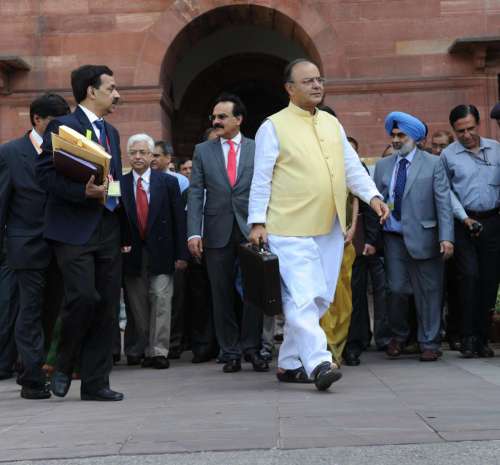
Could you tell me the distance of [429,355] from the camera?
29.8 feet

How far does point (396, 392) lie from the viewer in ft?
21.6

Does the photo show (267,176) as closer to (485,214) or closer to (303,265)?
(303,265)

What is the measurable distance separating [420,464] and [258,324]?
4663 millimetres

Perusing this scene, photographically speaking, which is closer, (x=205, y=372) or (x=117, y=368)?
(x=205, y=372)

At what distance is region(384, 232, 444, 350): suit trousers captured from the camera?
9328 mm

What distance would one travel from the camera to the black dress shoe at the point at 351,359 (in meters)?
8.94

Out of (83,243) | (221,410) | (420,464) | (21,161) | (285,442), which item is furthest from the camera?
(21,161)

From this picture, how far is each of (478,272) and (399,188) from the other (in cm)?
94

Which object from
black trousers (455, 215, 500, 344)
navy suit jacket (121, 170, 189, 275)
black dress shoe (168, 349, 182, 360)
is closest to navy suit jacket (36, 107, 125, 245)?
navy suit jacket (121, 170, 189, 275)

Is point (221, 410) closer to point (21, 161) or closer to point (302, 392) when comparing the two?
point (302, 392)

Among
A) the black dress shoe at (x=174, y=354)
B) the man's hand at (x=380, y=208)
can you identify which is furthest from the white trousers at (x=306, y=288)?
the black dress shoe at (x=174, y=354)

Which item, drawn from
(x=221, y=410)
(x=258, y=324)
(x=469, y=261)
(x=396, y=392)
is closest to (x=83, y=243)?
(x=221, y=410)

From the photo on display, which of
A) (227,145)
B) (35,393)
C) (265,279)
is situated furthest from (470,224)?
(35,393)

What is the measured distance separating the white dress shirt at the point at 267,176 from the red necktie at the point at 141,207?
8.31 ft
